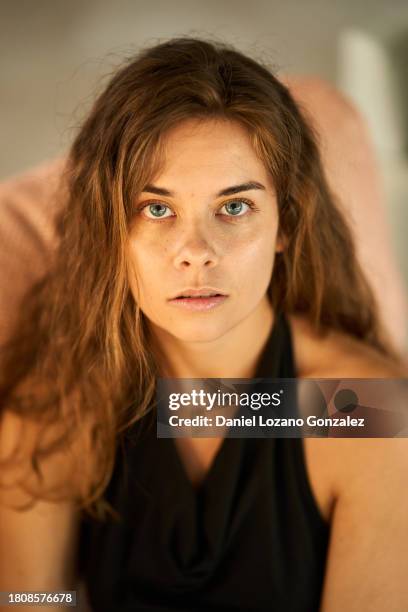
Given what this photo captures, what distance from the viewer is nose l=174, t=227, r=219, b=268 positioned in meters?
0.58

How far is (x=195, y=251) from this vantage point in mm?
580

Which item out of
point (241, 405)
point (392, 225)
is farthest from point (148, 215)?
point (392, 225)

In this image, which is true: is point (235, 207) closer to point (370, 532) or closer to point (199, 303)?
point (199, 303)

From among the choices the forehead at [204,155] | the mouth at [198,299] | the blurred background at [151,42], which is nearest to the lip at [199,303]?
the mouth at [198,299]

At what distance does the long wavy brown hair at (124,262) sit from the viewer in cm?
60

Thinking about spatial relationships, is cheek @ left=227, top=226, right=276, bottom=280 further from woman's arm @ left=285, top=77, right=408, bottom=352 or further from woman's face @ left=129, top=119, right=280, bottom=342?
woman's arm @ left=285, top=77, right=408, bottom=352

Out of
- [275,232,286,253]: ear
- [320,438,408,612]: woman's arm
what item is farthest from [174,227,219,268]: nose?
[320,438,408,612]: woman's arm

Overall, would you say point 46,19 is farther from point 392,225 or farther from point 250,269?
point 392,225

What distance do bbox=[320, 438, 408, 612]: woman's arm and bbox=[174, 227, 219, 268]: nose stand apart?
23 cm

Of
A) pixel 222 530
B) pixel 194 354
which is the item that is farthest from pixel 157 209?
pixel 222 530

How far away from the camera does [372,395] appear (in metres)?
0.65

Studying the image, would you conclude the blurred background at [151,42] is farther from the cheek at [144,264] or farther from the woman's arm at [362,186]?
the cheek at [144,264]

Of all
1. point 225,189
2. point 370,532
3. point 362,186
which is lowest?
point 370,532

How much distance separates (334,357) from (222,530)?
22 centimetres
